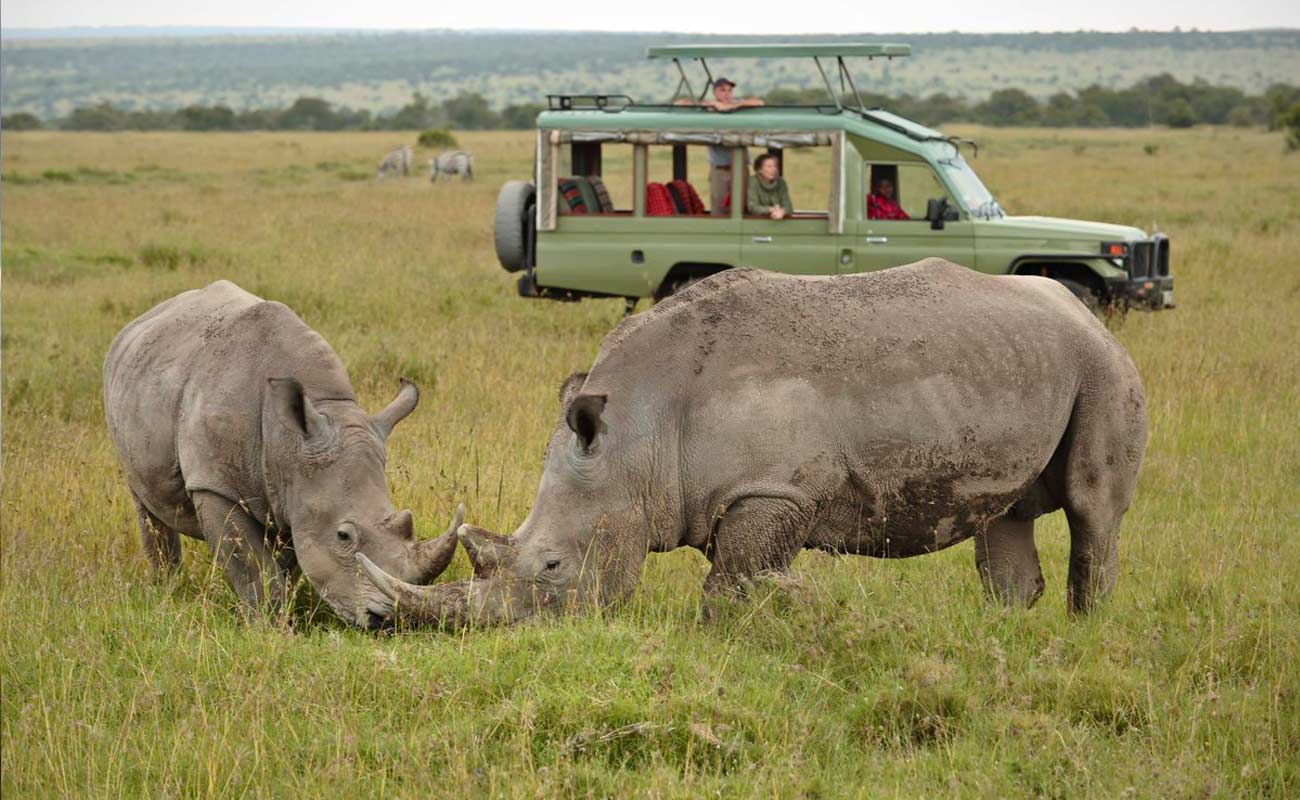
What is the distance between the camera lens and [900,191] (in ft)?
42.8

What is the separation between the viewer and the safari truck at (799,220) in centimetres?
1284

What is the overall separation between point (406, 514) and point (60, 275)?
1262 centimetres

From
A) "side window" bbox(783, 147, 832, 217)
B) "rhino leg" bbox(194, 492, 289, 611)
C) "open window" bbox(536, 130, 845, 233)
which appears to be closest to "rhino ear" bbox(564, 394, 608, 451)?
"rhino leg" bbox(194, 492, 289, 611)

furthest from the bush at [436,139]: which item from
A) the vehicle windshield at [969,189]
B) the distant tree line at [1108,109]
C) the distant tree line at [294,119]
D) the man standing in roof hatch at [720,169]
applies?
the vehicle windshield at [969,189]

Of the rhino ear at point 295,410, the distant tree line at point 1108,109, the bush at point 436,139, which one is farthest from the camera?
the distant tree line at point 1108,109

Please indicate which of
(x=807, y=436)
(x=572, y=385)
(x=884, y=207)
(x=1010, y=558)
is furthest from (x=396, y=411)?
(x=884, y=207)

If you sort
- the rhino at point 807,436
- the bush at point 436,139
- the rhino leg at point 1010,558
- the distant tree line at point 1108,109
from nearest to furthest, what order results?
the rhino at point 807,436, the rhino leg at point 1010,558, the bush at point 436,139, the distant tree line at point 1108,109

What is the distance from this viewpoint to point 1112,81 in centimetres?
13425

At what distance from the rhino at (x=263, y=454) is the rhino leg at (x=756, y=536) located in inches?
40.4

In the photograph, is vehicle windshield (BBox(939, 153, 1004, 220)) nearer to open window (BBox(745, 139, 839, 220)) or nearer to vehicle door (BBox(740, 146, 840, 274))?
open window (BBox(745, 139, 839, 220))

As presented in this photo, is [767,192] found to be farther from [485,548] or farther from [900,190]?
[485,548]

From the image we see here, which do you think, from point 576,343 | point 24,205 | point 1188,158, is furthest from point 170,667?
point 1188,158

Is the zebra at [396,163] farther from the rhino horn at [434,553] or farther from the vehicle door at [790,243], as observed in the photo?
the rhino horn at [434,553]

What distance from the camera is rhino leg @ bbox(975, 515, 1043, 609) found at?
6.44 meters
